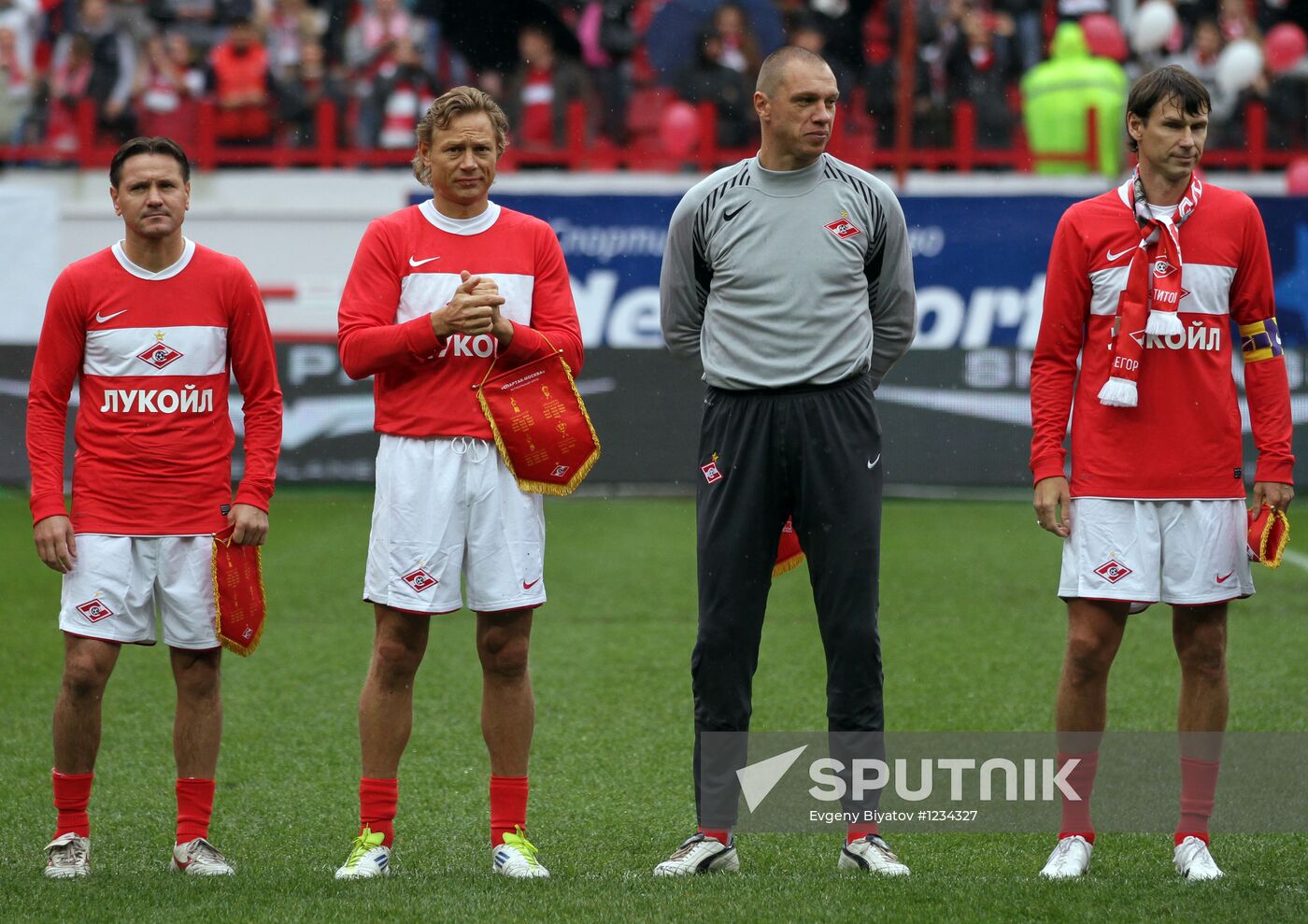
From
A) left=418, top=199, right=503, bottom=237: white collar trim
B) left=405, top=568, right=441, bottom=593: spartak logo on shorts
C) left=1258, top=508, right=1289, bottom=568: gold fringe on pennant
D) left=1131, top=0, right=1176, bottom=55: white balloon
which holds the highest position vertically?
left=1131, top=0, right=1176, bottom=55: white balloon

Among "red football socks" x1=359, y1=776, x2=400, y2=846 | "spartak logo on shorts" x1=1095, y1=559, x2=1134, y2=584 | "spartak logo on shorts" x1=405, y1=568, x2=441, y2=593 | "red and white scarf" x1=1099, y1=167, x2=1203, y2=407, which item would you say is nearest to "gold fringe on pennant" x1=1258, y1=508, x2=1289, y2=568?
"spartak logo on shorts" x1=1095, y1=559, x2=1134, y2=584

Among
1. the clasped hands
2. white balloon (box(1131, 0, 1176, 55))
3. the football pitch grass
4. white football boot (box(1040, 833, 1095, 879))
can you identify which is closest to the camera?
the football pitch grass

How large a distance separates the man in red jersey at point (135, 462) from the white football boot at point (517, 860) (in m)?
0.73

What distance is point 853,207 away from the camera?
14.3ft

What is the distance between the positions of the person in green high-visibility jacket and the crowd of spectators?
2.12 ft

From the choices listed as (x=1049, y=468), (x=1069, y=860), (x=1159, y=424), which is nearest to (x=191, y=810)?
(x=1069, y=860)

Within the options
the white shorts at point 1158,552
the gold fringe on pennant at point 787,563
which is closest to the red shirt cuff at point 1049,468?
the white shorts at point 1158,552

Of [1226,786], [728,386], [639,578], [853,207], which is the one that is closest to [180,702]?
[728,386]

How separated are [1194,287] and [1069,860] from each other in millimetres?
1470

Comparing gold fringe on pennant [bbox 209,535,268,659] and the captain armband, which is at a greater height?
the captain armband

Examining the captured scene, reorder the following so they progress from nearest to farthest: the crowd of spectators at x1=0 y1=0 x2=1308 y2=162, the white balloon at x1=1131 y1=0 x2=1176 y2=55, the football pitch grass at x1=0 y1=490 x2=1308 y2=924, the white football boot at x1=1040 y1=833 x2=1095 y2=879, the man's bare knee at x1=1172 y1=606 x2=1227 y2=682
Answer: the football pitch grass at x1=0 y1=490 x2=1308 y2=924 < the white football boot at x1=1040 y1=833 x2=1095 y2=879 < the man's bare knee at x1=1172 y1=606 x2=1227 y2=682 < the crowd of spectators at x1=0 y1=0 x2=1308 y2=162 < the white balloon at x1=1131 y1=0 x2=1176 y2=55

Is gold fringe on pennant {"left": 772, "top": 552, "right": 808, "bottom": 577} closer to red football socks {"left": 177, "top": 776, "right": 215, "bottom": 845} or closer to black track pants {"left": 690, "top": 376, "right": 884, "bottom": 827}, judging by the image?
black track pants {"left": 690, "top": 376, "right": 884, "bottom": 827}

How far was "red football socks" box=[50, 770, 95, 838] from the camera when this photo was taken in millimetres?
4477

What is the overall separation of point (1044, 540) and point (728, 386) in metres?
7.55
